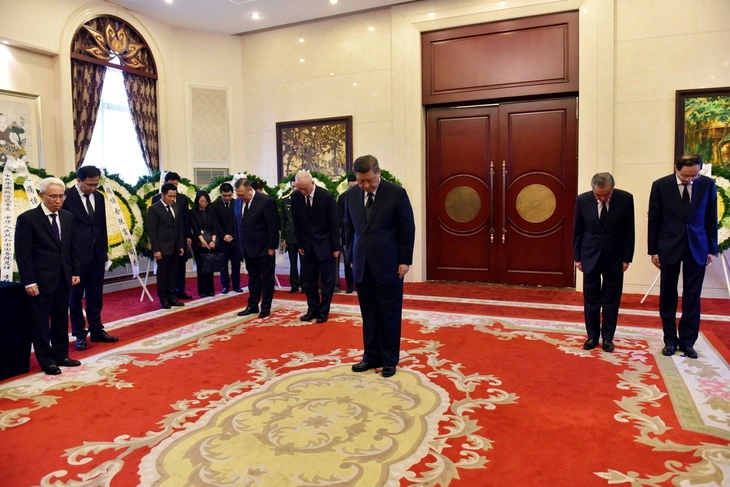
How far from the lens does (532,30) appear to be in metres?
7.50

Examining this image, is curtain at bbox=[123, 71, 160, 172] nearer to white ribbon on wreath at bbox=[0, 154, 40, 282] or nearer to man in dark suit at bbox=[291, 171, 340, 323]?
white ribbon on wreath at bbox=[0, 154, 40, 282]

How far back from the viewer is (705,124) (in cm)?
672

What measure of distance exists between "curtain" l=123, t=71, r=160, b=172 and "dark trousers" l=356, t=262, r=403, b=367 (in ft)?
20.6

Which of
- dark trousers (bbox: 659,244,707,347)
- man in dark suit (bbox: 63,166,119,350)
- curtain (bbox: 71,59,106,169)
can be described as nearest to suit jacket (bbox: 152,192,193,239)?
curtain (bbox: 71,59,106,169)

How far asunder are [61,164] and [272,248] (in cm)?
396

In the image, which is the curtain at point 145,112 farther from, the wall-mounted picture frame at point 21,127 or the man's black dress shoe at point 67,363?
the man's black dress shoe at point 67,363

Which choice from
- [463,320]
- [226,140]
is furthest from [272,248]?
[226,140]

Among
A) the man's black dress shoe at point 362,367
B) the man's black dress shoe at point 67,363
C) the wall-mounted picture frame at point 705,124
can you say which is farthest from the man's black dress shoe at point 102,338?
the wall-mounted picture frame at point 705,124

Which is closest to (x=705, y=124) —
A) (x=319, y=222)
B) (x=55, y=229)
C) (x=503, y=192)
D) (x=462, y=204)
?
(x=503, y=192)

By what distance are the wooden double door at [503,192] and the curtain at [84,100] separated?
5.13 m

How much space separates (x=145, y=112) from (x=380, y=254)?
6.62 meters

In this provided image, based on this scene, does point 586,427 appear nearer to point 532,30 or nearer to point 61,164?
point 532,30

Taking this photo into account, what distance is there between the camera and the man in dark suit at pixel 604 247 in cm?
416

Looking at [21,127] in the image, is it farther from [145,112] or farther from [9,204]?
[9,204]
